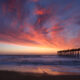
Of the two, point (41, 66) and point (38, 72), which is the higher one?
point (38, 72)

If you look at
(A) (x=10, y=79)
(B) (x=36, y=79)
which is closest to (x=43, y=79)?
(B) (x=36, y=79)

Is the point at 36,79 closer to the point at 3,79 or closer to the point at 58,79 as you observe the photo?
the point at 58,79

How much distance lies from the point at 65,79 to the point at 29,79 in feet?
7.51

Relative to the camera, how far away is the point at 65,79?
6.27 meters

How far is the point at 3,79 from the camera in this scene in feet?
19.8

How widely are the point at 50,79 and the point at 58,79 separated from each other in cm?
50

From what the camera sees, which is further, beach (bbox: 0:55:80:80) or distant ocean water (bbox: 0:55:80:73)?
distant ocean water (bbox: 0:55:80:73)

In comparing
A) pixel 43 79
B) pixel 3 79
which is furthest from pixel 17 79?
pixel 43 79

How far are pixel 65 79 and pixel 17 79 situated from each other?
9.96 ft

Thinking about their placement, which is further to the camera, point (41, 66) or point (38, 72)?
point (41, 66)

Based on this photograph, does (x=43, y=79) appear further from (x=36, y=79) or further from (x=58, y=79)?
(x=58, y=79)

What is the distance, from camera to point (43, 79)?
613 centimetres

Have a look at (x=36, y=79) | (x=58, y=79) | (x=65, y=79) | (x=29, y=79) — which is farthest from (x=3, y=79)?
(x=65, y=79)

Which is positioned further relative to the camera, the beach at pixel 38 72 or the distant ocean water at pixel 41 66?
the distant ocean water at pixel 41 66
